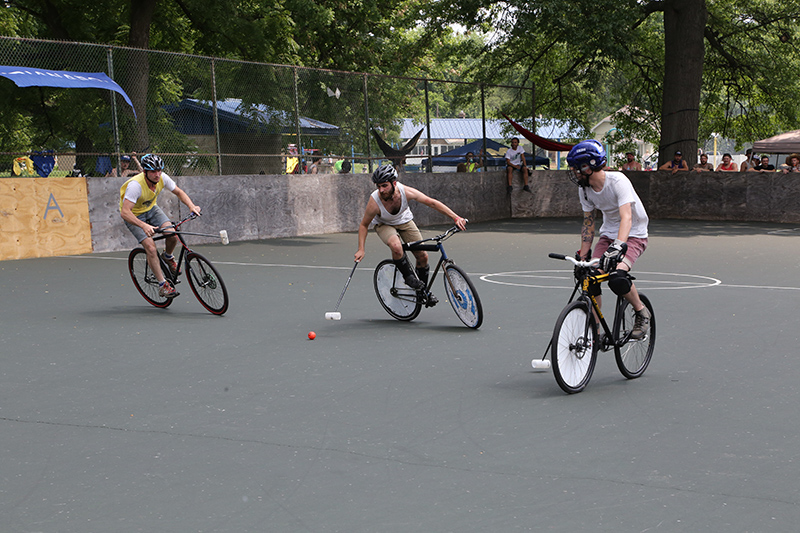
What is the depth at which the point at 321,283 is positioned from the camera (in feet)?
41.3

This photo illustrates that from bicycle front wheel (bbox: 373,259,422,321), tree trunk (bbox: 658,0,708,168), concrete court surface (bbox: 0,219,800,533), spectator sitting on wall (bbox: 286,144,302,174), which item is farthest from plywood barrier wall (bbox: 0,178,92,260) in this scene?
tree trunk (bbox: 658,0,708,168)

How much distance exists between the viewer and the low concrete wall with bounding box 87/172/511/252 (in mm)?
17422

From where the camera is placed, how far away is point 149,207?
34.6 ft

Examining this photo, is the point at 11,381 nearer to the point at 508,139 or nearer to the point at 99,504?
the point at 99,504

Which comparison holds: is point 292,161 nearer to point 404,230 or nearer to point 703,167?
point 404,230

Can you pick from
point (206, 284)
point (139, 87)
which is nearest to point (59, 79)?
point (139, 87)

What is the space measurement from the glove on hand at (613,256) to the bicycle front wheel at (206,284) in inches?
187

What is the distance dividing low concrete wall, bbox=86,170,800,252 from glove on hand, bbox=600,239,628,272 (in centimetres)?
1296

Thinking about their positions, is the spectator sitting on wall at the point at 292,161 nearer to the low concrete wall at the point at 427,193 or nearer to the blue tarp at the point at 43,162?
the low concrete wall at the point at 427,193

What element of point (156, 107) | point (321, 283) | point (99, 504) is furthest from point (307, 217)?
point (99, 504)

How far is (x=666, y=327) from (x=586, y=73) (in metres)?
21.7

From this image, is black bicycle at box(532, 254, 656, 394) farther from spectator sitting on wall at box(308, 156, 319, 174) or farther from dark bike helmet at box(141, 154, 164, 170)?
spectator sitting on wall at box(308, 156, 319, 174)

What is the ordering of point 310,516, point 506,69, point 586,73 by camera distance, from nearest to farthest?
point 310,516
point 586,73
point 506,69

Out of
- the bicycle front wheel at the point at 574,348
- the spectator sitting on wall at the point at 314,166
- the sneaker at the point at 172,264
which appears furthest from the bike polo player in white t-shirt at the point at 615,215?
the spectator sitting on wall at the point at 314,166
